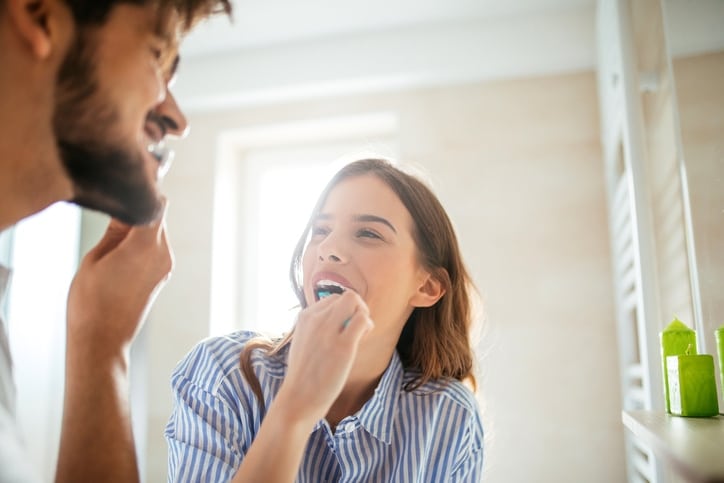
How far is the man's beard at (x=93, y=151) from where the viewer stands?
658 mm

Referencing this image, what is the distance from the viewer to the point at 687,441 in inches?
25.0

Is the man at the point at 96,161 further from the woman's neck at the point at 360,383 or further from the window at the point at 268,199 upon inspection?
the window at the point at 268,199

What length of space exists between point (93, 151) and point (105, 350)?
9.8 inches

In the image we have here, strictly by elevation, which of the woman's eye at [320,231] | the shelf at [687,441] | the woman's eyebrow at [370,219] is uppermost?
the woman's eyebrow at [370,219]

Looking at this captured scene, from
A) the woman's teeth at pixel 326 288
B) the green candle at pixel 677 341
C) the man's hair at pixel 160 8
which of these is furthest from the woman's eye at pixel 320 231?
the green candle at pixel 677 341

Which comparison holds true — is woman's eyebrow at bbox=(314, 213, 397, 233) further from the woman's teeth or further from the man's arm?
A: the man's arm

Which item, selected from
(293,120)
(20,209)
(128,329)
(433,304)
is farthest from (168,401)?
(20,209)

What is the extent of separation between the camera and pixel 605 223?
2.00 metres

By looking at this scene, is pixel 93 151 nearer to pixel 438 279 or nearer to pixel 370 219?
pixel 370 219

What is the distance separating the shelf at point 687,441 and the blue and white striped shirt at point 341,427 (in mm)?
311

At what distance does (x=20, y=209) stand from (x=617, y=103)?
1.39 meters

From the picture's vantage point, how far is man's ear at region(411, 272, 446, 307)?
49.9 inches

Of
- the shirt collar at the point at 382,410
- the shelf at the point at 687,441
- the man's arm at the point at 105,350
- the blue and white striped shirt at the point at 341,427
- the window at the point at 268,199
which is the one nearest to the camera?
the shelf at the point at 687,441

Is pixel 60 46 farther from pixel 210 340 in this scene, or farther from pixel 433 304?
pixel 433 304
